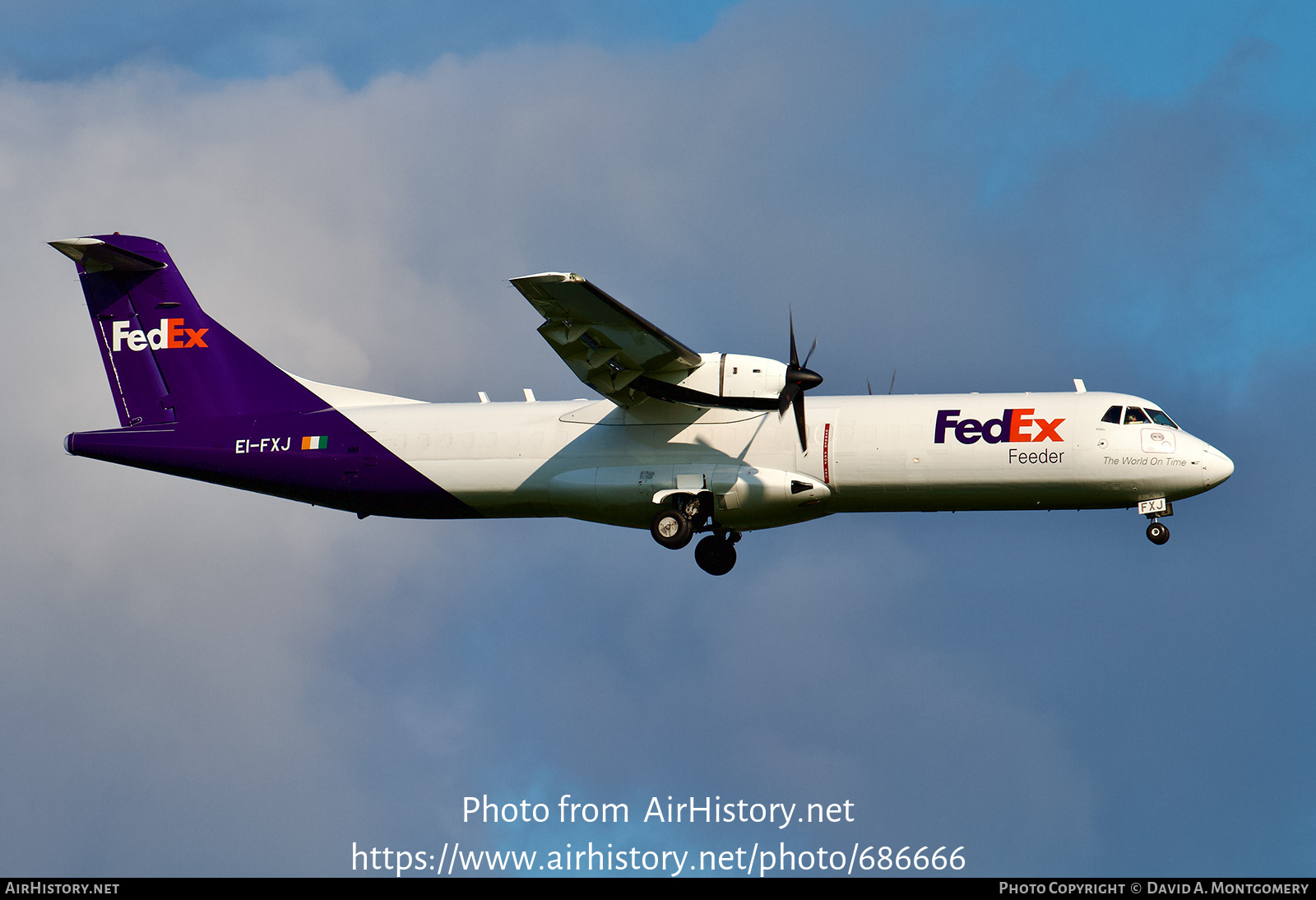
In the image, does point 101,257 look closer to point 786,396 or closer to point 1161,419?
point 786,396

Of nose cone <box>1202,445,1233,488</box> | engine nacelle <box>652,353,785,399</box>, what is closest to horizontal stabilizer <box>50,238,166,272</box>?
engine nacelle <box>652,353,785,399</box>

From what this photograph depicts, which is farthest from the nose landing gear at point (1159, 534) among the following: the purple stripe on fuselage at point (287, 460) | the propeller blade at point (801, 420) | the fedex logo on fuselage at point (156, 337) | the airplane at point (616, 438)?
the fedex logo on fuselage at point (156, 337)

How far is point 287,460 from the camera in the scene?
94.7 ft

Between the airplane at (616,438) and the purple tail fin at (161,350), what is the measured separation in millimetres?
34

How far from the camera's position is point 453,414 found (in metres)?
28.9

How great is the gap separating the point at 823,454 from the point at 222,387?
1114 cm

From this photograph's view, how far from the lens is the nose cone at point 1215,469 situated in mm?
25766

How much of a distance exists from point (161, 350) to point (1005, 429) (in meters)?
15.4

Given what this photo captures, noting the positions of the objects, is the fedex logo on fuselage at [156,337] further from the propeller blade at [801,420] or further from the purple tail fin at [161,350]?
the propeller blade at [801,420]

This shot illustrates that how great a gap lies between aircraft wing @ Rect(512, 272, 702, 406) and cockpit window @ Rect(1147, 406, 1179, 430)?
7.33 m

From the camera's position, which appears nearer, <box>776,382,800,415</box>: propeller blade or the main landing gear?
<box>776,382,800,415</box>: propeller blade

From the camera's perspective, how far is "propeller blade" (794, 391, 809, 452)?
26.4m

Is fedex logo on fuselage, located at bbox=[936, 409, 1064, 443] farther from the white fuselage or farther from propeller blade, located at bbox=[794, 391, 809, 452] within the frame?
propeller blade, located at bbox=[794, 391, 809, 452]

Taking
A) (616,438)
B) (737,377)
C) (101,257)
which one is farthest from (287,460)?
(737,377)
